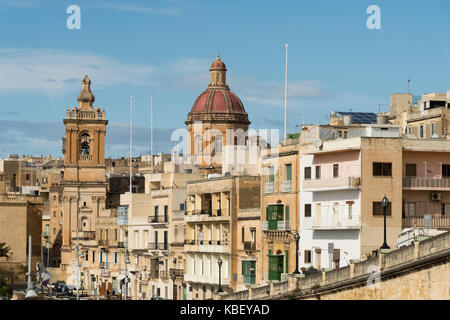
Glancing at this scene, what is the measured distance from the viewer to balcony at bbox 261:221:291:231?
69.9 m

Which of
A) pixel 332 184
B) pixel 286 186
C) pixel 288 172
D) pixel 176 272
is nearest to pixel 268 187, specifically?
pixel 286 186

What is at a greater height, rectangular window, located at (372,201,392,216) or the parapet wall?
rectangular window, located at (372,201,392,216)

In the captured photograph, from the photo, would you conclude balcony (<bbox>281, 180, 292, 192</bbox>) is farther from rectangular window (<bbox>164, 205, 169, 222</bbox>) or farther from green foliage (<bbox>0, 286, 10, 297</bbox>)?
green foliage (<bbox>0, 286, 10, 297</bbox>)

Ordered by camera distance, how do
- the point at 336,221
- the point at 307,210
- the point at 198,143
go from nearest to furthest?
1. the point at 336,221
2. the point at 307,210
3. the point at 198,143

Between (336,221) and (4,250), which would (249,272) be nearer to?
(336,221)

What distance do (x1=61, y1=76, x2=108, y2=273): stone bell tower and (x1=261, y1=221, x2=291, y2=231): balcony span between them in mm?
58525

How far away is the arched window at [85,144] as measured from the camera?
450ft

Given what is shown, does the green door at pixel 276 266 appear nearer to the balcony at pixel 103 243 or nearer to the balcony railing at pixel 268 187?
the balcony railing at pixel 268 187

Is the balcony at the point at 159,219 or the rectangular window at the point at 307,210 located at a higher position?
the rectangular window at the point at 307,210

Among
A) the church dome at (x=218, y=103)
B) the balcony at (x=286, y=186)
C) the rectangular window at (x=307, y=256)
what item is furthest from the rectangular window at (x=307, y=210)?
the church dome at (x=218, y=103)

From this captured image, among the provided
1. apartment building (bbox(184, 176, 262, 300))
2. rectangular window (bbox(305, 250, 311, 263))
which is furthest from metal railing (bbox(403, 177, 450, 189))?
apartment building (bbox(184, 176, 262, 300))

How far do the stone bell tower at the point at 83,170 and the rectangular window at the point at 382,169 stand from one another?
69.9 meters

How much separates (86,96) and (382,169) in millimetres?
77132

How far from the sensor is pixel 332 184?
212 ft
